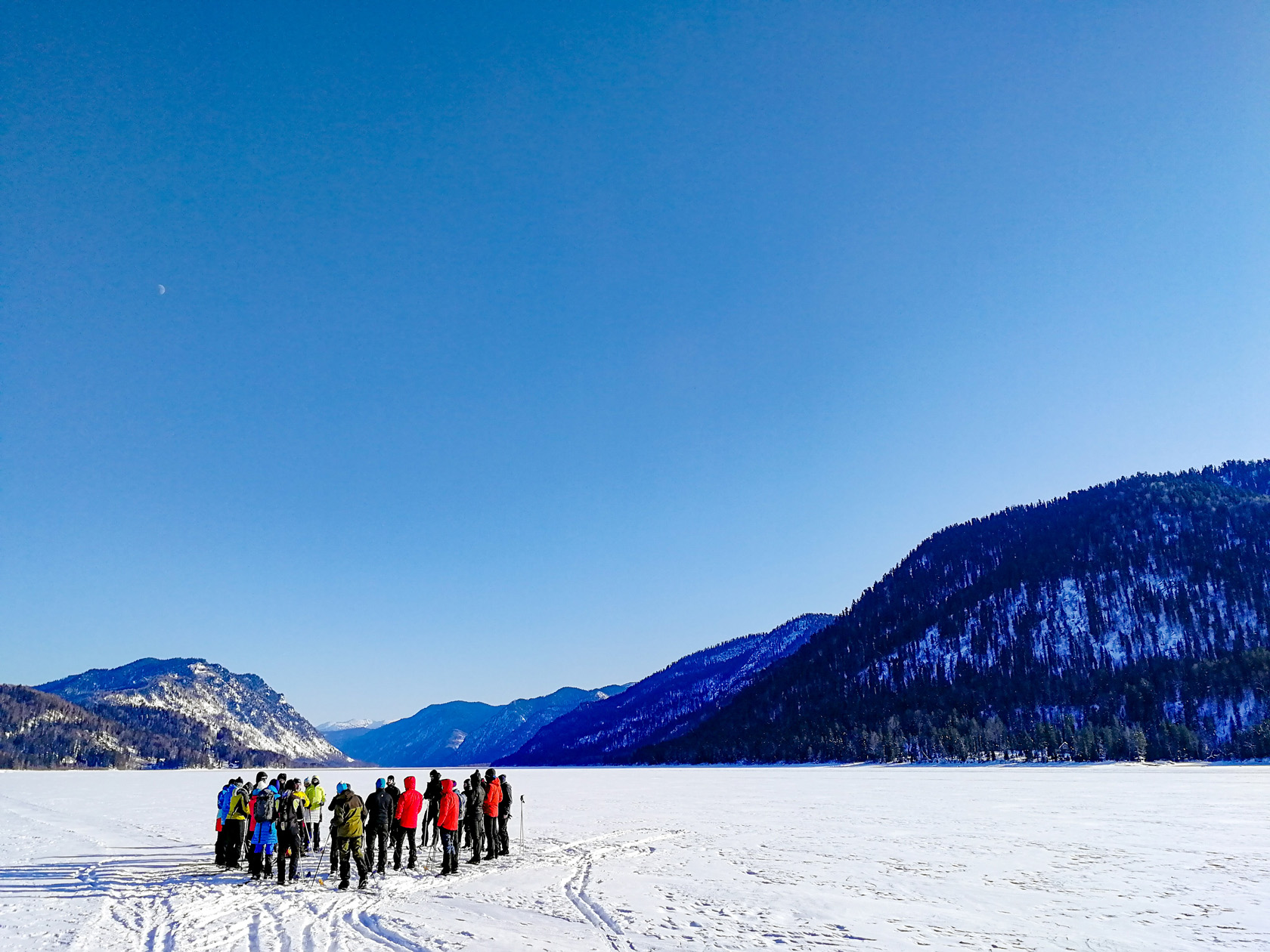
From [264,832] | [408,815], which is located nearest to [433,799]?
[408,815]

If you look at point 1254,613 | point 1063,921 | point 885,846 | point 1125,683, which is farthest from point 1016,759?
point 1063,921

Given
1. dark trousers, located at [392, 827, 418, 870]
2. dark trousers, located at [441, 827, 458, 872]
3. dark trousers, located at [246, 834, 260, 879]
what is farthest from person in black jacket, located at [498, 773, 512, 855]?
dark trousers, located at [246, 834, 260, 879]

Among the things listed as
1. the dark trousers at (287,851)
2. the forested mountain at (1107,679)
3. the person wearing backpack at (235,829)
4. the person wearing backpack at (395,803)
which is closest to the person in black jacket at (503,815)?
the person wearing backpack at (395,803)

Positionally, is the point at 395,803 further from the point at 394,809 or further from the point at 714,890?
the point at 714,890

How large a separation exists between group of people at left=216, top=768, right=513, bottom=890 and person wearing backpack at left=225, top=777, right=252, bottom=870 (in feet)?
0.06

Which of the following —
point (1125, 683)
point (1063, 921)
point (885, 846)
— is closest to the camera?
point (1063, 921)

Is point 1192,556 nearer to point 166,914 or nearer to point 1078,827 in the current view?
point 1078,827

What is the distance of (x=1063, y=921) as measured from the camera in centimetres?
1188

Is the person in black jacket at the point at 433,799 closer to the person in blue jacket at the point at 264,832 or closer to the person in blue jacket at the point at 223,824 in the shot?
the person in blue jacket at the point at 264,832

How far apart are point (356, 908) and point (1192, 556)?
22486 cm

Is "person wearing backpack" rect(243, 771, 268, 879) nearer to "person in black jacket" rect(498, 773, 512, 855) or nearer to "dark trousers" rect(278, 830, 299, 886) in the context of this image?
"dark trousers" rect(278, 830, 299, 886)

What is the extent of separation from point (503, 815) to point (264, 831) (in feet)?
18.9

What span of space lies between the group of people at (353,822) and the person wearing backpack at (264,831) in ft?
0.05

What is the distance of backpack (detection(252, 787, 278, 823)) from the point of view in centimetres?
1603
